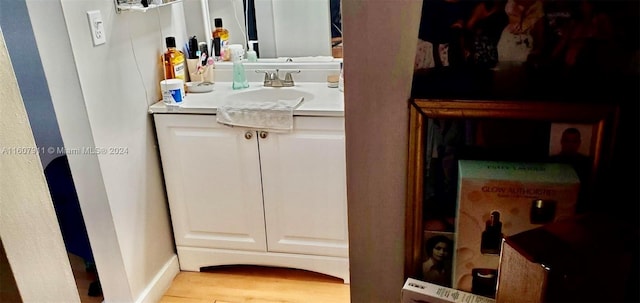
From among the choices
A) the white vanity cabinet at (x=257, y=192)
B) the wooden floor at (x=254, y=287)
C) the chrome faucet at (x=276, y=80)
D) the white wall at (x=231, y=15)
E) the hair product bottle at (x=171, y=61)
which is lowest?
the wooden floor at (x=254, y=287)

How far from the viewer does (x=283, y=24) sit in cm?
235

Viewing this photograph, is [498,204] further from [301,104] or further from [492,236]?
[301,104]

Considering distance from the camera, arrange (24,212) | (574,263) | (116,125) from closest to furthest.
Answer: (574,263) → (24,212) → (116,125)

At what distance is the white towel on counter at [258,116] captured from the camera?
197cm

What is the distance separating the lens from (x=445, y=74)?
823 mm

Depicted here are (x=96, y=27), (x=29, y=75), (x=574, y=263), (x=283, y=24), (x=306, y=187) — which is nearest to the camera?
(x=574, y=263)

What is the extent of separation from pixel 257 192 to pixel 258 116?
13.9 inches

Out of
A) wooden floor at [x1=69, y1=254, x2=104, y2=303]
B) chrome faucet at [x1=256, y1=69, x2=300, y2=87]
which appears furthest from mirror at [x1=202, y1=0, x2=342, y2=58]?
wooden floor at [x1=69, y1=254, x2=104, y2=303]

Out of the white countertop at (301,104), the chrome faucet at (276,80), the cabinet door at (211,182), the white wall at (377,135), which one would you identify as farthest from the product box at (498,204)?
the chrome faucet at (276,80)

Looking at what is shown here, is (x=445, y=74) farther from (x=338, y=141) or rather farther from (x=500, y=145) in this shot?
(x=338, y=141)

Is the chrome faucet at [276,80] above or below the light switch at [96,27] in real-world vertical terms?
below

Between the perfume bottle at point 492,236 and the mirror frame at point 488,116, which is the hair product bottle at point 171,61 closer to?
→ the mirror frame at point 488,116

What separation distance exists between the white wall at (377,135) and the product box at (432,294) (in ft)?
0.22

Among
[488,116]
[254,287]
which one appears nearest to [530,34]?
[488,116]
